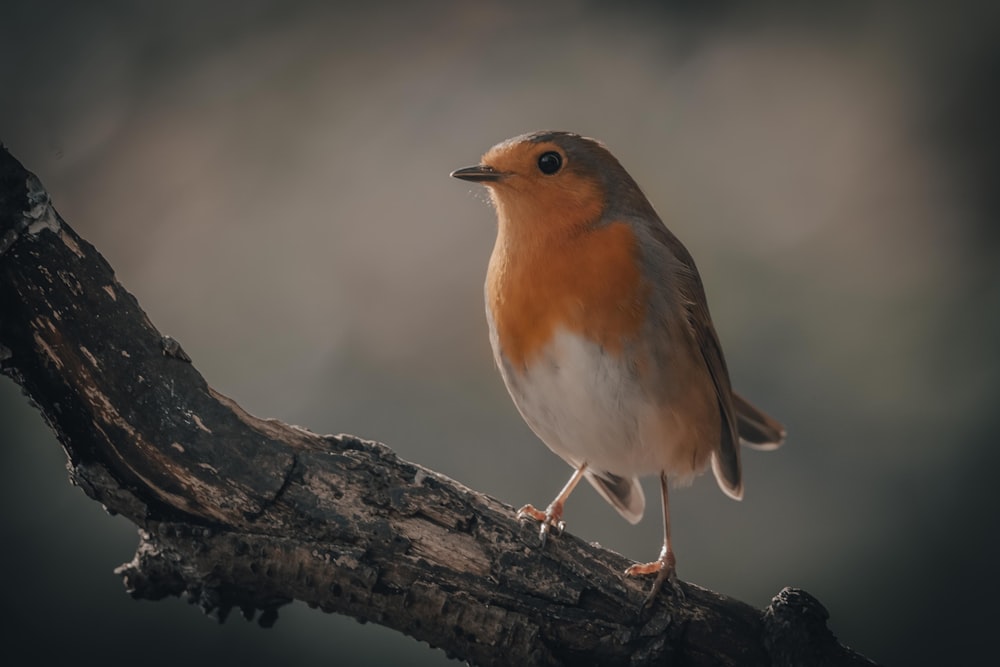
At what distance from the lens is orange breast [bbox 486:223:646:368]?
2.83m

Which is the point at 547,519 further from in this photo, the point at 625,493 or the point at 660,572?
the point at 625,493

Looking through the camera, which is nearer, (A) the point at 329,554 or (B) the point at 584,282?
(A) the point at 329,554

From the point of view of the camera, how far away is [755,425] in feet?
11.8

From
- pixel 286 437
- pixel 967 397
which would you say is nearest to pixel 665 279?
pixel 286 437

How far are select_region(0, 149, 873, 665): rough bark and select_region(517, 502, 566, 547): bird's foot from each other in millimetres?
29

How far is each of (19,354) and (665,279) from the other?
1.91m

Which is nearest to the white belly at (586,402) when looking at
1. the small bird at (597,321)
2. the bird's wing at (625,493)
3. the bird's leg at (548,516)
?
the small bird at (597,321)

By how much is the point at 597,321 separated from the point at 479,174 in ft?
2.17

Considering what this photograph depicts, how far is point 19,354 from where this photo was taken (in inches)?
88.2

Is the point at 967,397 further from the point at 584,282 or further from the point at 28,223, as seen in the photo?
the point at 28,223

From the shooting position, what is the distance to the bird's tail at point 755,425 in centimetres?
358

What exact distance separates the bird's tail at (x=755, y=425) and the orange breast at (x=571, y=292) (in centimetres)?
95

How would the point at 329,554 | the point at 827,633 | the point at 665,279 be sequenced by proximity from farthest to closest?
the point at 665,279 < the point at 827,633 < the point at 329,554

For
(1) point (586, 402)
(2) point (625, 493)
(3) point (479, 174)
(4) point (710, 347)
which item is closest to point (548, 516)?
(1) point (586, 402)
